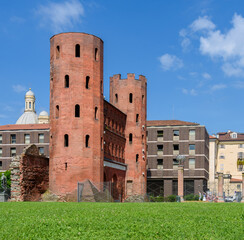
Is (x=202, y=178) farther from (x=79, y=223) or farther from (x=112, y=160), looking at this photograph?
(x=79, y=223)

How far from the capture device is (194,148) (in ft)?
265

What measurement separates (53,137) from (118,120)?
15721mm

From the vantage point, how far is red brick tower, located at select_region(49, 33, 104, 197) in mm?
44438

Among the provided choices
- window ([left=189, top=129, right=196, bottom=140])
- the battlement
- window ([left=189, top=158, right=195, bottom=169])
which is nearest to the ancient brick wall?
the battlement

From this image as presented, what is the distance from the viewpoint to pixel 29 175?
4375 centimetres

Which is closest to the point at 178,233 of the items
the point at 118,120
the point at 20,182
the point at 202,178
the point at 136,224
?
the point at 136,224

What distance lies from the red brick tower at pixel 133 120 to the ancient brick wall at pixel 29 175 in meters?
17.2

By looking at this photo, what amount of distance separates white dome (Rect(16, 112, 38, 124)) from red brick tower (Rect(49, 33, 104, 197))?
95.9 meters

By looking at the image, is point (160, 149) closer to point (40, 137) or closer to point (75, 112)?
point (40, 137)

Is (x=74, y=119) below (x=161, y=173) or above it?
above

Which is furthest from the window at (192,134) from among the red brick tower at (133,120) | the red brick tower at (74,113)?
the red brick tower at (74,113)

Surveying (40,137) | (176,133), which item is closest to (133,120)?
(176,133)

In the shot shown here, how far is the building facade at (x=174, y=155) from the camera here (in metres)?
79.8

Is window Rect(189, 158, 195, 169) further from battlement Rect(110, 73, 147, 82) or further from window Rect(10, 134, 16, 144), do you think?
window Rect(10, 134, 16, 144)
